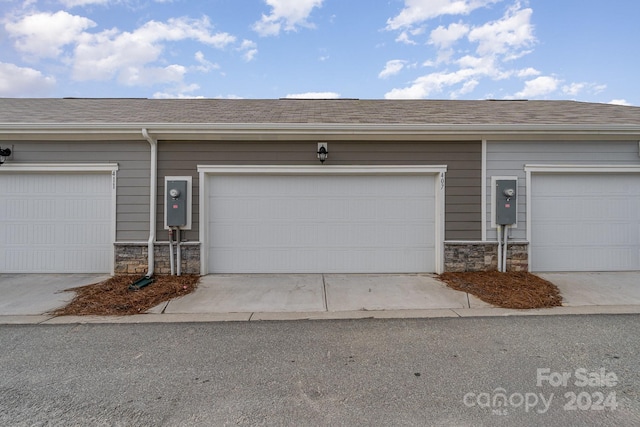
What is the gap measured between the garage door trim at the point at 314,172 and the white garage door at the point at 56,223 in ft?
5.70

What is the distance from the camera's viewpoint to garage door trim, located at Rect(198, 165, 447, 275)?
5.38m


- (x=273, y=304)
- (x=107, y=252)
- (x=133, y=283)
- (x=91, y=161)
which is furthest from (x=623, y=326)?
(x=91, y=161)

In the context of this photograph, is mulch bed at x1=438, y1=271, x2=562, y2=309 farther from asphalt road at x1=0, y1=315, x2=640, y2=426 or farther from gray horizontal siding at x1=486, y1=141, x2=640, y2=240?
gray horizontal siding at x1=486, y1=141, x2=640, y2=240

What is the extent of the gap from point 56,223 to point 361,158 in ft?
19.0

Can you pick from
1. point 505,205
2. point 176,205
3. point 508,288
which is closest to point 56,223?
point 176,205

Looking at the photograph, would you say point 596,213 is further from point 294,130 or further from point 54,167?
point 54,167

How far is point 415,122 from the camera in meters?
5.52

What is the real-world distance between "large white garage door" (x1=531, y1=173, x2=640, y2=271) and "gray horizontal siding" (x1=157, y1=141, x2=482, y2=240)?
1.24 m

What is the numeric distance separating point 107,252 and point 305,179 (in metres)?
3.93

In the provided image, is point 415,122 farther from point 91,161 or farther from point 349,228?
point 91,161

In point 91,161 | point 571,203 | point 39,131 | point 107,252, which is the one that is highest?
point 39,131

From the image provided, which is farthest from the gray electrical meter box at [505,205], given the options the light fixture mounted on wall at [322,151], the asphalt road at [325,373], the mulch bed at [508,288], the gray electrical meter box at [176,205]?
the gray electrical meter box at [176,205]

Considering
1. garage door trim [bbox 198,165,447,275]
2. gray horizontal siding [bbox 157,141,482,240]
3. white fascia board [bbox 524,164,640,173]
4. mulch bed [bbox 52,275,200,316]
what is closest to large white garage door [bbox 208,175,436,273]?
garage door trim [bbox 198,165,447,275]

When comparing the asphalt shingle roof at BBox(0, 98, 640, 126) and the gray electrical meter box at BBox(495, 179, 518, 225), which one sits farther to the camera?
the asphalt shingle roof at BBox(0, 98, 640, 126)
